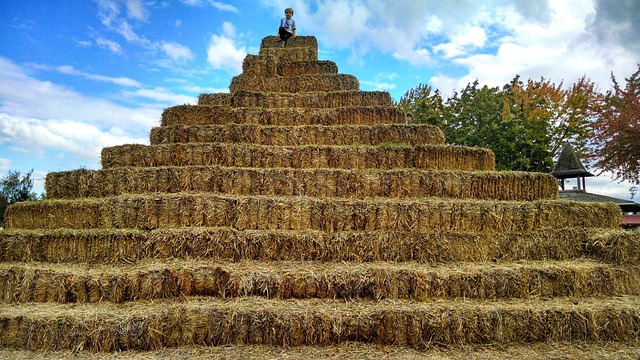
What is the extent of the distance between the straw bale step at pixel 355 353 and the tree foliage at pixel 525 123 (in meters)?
18.7

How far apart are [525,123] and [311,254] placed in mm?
20966

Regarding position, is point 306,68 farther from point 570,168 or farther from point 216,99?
point 570,168

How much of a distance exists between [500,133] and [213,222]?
20.8 m

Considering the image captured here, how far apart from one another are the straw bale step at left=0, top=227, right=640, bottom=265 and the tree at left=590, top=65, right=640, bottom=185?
47.0 ft

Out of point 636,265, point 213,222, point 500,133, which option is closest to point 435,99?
point 500,133

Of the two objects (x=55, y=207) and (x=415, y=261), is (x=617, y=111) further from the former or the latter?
(x=55, y=207)

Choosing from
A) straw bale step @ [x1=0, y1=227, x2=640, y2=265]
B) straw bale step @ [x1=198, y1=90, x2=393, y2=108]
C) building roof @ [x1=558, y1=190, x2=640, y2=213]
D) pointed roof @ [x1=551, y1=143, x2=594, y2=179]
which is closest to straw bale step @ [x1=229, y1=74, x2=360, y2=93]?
straw bale step @ [x1=198, y1=90, x2=393, y2=108]

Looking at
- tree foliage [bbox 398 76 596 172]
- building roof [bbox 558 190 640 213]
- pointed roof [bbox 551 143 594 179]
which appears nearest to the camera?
building roof [bbox 558 190 640 213]

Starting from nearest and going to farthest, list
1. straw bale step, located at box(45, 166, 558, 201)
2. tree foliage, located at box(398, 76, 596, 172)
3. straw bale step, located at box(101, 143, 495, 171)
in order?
straw bale step, located at box(45, 166, 558, 201) → straw bale step, located at box(101, 143, 495, 171) → tree foliage, located at box(398, 76, 596, 172)

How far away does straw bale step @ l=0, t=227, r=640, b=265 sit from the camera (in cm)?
485

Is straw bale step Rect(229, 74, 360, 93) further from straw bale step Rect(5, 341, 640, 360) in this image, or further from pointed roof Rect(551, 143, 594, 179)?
pointed roof Rect(551, 143, 594, 179)

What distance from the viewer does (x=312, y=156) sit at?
6422 mm

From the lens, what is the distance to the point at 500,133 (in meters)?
21.0

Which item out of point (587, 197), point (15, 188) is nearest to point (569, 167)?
point (587, 197)
